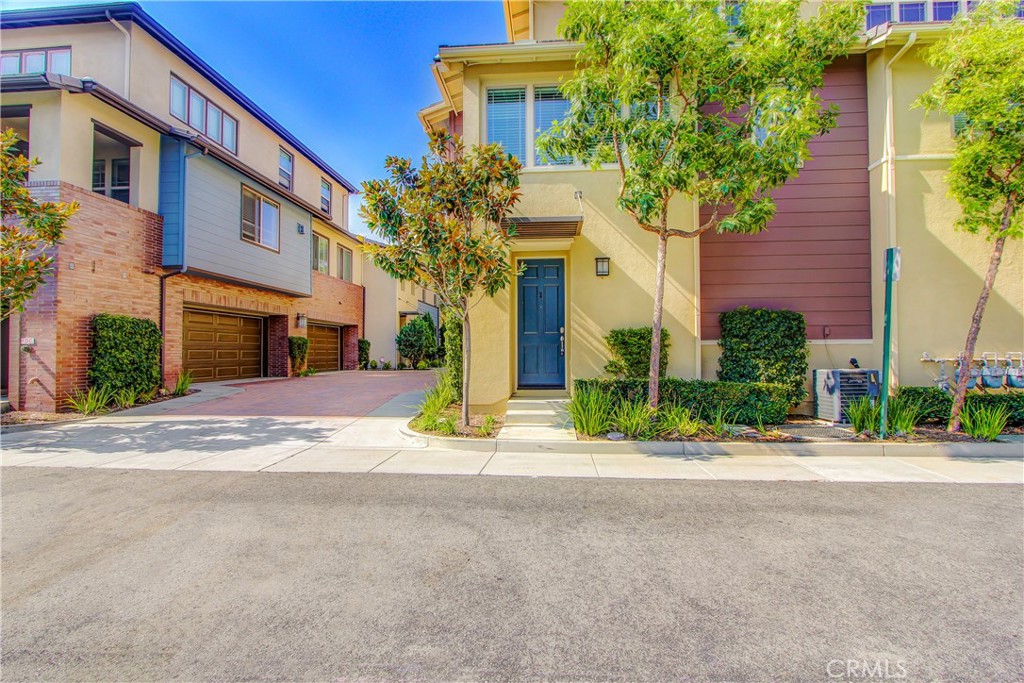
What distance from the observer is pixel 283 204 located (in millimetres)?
15148

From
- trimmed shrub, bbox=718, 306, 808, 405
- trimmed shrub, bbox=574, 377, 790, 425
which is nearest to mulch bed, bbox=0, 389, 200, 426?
trimmed shrub, bbox=574, 377, 790, 425

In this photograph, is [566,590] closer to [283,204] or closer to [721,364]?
[721,364]

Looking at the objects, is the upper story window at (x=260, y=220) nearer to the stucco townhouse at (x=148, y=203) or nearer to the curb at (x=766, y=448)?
the stucco townhouse at (x=148, y=203)

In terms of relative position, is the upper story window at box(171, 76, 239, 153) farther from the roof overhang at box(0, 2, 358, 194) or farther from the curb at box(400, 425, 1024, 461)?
the curb at box(400, 425, 1024, 461)

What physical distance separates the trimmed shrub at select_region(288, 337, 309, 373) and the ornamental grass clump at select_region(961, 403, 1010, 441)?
55.7 ft

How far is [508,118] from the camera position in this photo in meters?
8.72

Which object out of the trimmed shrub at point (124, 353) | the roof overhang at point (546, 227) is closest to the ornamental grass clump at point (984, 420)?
the roof overhang at point (546, 227)

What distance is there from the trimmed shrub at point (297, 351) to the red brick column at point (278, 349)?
20cm

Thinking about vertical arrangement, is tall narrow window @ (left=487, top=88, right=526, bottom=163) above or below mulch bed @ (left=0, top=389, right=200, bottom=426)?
above

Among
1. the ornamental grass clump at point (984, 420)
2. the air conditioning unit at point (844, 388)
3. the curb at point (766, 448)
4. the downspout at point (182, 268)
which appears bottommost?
the curb at point (766, 448)

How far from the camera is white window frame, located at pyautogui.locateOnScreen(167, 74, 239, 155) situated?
12117mm

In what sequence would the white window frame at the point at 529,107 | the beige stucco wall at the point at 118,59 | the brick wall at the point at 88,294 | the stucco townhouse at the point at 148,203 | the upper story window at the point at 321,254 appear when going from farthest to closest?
the upper story window at the point at 321,254
the beige stucco wall at the point at 118,59
the stucco townhouse at the point at 148,203
the brick wall at the point at 88,294
the white window frame at the point at 529,107

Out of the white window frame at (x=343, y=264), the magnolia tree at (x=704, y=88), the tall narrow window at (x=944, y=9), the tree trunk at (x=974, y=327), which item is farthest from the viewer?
the white window frame at (x=343, y=264)

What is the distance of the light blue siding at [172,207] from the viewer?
10.9m
